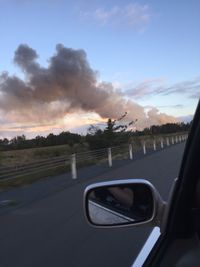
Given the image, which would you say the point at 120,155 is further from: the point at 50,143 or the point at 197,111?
the point at 197,111

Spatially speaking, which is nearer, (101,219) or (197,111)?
(197,111)

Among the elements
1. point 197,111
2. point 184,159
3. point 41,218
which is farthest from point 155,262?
point 41,218

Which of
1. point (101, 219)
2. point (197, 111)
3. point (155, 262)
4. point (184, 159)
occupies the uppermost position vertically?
point (197, 111)

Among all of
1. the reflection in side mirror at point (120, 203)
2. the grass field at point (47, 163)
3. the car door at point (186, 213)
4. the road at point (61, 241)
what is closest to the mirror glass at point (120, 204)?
the reflection in side mirror at point (120, 203)

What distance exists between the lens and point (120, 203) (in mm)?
2588

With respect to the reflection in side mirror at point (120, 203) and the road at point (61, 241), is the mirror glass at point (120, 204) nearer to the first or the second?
the reflection in side mirror at point (120, 203)

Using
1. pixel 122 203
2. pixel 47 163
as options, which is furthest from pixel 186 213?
pixel 47 163

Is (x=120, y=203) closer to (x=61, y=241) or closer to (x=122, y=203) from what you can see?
(x=122, y=203)

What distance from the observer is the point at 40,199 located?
14.4 meters

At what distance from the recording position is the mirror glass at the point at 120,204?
249cm

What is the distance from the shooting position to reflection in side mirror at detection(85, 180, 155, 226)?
2.48 meters

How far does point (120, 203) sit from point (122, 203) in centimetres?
1

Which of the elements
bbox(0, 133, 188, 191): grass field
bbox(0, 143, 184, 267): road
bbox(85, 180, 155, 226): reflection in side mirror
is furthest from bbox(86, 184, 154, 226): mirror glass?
bbox(0, 133, 188, 191): grass field

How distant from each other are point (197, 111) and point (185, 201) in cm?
46
